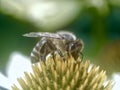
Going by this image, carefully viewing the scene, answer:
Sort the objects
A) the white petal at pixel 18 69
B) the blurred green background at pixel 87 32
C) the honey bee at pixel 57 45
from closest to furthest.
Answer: the honey bee at pixel 57 45 < the white petal at pixel 18 69 < the blurred green background at pixel 87 32

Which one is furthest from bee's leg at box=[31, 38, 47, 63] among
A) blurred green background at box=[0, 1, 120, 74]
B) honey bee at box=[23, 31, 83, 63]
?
blurred green background at box=[0, 1, 120, 74]

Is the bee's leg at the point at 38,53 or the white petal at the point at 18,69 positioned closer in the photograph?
the bee's leg at the point at 38,53

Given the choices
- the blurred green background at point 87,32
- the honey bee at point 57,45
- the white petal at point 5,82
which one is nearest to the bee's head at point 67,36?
the honey bee at point 57,45

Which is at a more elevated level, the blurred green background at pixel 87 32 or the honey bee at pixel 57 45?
the blurred green background at pixel 87 32

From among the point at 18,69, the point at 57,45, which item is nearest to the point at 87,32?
the point at 18,69

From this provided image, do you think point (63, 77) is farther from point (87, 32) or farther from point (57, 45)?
point (87, 32)

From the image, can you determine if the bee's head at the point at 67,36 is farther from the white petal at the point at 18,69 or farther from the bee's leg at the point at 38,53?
the white petal at the point at 18,69
